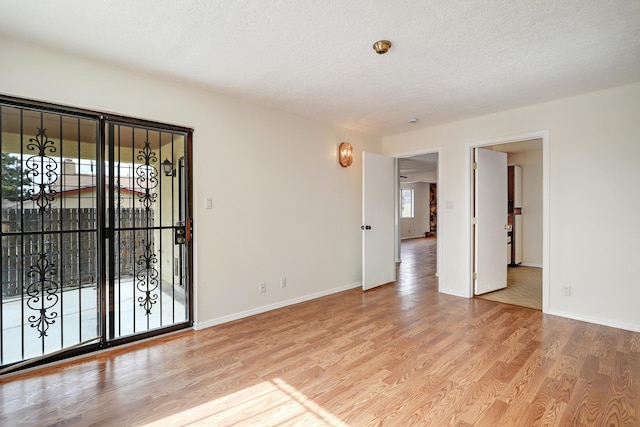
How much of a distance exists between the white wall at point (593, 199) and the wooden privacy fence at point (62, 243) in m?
4.57

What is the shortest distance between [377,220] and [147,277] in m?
3.25

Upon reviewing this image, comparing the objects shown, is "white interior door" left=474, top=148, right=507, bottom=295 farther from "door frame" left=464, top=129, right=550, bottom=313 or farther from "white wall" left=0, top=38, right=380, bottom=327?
"white wall" left=0, top=38, right=380, bottom=327

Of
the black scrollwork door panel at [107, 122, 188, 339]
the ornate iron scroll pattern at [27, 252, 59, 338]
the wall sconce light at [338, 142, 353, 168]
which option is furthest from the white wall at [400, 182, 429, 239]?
the ornate iron scroll pattern at [27, 252, 59, 338]

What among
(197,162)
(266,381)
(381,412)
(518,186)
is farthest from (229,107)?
(518,186)

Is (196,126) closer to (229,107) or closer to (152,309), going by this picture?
(229,107)

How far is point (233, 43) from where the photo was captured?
2.42 m

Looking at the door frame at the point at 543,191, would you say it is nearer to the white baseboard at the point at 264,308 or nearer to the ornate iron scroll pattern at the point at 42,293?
the white baseboard at the point at 264,308

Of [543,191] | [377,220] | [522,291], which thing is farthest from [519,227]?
[377,220]

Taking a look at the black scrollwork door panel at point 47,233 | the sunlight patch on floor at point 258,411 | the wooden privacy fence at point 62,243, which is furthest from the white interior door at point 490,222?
the black scrollwork door panel at point 47,233

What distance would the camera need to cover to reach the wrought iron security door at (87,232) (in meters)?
2.47

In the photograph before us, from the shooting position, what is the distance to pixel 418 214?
13.3 m

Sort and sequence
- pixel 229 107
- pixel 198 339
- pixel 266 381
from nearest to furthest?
1. pixel 266 381
2. pixel 198 339
3. pixel 229 107

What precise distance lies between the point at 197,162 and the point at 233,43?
1.33 metres

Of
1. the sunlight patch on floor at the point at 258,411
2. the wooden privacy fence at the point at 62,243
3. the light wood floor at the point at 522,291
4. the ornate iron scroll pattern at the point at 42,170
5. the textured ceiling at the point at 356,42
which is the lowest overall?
the sunlight patch on floor at the point at 258,411
